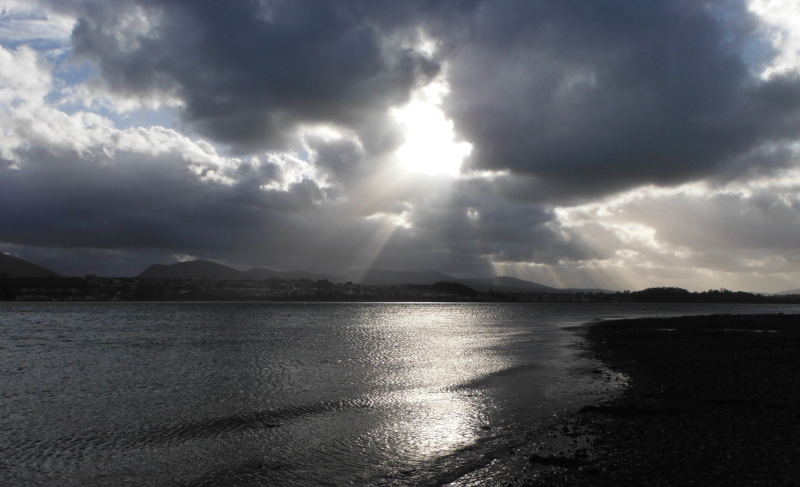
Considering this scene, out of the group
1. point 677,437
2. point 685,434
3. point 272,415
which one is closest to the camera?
point 677,437

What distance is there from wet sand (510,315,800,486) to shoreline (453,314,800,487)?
25mm

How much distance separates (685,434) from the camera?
44.6ft

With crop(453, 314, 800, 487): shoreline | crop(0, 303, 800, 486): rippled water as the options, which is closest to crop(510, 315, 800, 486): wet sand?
crop(453, 314, 800, 487): shoreline

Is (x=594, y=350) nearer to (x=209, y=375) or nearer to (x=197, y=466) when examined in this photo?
(x=209, y=375)

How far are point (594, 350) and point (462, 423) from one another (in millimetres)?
28360

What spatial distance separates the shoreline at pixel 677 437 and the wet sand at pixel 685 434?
25mm

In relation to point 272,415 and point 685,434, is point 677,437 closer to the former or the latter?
point 685,434

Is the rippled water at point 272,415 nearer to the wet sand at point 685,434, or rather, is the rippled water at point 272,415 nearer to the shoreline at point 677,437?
the shoreline at point 677,437

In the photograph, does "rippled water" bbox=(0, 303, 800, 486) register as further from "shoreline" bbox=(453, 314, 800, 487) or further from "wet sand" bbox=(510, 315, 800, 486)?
"wet sand" bbox=(510, 315, 800, 486)

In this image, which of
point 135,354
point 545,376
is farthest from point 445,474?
point 135,354

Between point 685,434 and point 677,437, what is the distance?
0.44 m

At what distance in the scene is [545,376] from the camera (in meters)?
27.3

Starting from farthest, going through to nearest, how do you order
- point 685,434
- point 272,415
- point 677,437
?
point 272,415 → point 685,434 → point 677,437

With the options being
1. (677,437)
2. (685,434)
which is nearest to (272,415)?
(677,437)
